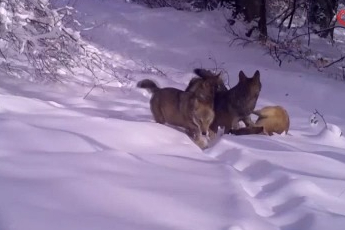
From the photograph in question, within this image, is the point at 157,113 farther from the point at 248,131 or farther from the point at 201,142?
the point at 248,131

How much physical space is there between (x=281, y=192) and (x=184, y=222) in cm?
113

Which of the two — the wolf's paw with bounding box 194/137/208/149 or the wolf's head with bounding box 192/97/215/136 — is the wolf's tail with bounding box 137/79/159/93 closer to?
the wolf's head with bounding box 192/97/215/136

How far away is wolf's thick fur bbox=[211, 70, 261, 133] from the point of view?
599 cm

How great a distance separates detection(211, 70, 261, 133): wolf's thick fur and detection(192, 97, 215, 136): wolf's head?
0.15 metres

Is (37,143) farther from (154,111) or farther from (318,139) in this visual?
(318,139)

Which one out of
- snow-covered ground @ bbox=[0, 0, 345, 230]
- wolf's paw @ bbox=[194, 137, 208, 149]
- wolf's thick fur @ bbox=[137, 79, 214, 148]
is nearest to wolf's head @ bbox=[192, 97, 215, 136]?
wolf's thick fur @ bbox=[137, 79, 214, 148]

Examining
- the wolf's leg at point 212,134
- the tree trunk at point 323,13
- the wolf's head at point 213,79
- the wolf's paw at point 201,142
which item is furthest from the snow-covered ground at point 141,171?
the tree trunk at point 323,13

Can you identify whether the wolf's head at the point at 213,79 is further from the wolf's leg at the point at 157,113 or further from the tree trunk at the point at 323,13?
the tree trunk at the point at 323,13

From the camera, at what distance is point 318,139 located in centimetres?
612

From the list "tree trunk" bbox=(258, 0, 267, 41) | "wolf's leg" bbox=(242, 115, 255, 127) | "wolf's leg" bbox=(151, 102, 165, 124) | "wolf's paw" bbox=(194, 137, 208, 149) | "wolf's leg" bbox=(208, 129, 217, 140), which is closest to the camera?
"wolf's paw" bbox=(194, 137, 208, 149)

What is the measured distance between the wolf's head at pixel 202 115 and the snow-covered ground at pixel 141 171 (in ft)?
0.94

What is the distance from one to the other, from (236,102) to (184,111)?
1.97 feet

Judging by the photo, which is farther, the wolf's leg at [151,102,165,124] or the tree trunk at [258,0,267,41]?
the tree trunk at [258,0,267,41]

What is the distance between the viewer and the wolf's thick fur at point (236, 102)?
5.99 meters
